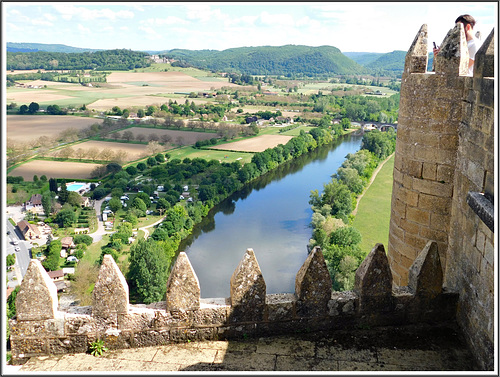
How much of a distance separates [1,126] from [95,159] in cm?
7505

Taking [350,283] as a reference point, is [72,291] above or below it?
below

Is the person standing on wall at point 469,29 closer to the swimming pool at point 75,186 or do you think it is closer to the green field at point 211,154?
the swimming pool at point 75,186

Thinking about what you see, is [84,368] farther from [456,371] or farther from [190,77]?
[190,77]

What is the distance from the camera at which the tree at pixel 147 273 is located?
106 feet

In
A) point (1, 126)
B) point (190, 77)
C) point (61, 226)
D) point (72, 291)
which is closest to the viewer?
point (1, 126)

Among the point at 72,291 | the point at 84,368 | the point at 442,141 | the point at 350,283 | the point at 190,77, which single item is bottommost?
the point at 72,291

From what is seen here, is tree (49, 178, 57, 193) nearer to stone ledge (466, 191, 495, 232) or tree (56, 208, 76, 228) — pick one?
tree (56, 208, 76, 228)

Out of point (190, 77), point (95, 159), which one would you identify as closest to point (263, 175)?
point (95, 159)

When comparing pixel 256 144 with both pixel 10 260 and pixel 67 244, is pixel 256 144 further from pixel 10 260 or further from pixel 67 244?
pixel 10 260

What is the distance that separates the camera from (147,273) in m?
32.5

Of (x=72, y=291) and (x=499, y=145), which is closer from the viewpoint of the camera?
(x=499, y=145)

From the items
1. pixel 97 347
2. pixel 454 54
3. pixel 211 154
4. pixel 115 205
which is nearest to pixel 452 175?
pixel 454 54

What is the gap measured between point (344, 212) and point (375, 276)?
4050 centimetres

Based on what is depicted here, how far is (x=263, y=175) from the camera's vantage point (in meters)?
68.1
